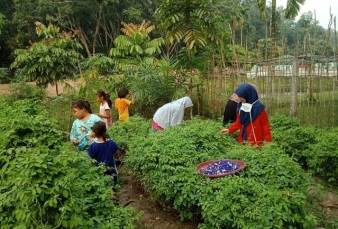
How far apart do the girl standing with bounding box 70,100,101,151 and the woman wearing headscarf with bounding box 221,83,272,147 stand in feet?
6.61

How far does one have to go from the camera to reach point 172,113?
18.0ft

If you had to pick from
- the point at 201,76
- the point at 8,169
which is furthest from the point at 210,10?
the point at 8,169

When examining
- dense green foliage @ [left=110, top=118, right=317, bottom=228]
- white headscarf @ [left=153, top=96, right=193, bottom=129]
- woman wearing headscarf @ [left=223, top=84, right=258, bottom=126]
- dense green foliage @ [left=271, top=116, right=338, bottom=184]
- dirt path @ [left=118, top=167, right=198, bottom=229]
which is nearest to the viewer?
dense green foliage @ [left=110, top=118, right=317, bottom=228]

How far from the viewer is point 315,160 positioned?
5117 millimetres

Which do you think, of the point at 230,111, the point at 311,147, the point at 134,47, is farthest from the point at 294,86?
the point at 134,47

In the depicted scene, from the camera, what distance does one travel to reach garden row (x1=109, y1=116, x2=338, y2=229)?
3264 mm

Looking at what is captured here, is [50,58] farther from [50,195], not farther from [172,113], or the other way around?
[50,195]

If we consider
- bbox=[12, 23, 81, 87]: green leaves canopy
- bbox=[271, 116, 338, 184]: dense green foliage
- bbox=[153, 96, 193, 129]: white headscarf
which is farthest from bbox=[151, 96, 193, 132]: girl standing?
bbox=[12, 23, 81, 87]: green leaves canopy

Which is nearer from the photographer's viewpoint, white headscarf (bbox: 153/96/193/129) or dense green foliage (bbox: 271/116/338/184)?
dense green foliage (bbox: 271/116/338/184)

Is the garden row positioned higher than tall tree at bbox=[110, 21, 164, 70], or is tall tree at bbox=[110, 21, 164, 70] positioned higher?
tall tree at bbox=[110, 21, 164, 70]

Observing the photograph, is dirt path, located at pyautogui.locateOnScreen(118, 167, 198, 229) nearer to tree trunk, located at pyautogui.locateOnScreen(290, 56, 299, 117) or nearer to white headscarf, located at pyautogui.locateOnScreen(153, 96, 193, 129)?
white headscarf, located at pyautogui.locateOnScreen(153, 96, 193, 129)

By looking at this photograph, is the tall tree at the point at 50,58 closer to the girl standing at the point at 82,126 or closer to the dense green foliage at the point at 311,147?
the girl standing at the point at 82,126

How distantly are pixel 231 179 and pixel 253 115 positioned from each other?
4.43 ft

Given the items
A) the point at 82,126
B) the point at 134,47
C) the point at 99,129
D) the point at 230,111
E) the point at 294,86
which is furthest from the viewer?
the point at 134,47
